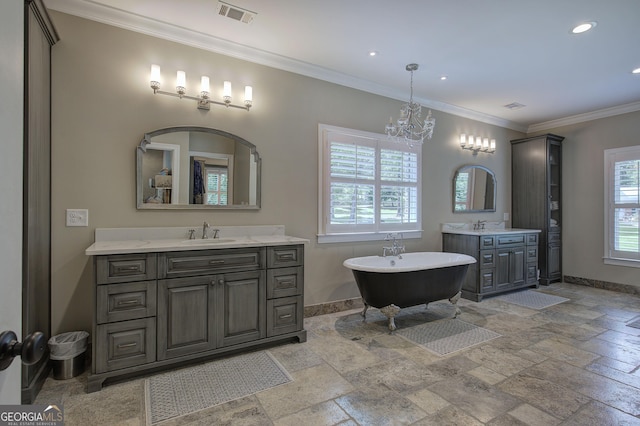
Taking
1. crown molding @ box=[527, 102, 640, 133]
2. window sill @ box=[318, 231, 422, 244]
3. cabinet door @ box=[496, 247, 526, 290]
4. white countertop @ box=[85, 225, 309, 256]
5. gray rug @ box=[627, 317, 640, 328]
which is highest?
crown molding @ box=[527, 102, 640, 133]

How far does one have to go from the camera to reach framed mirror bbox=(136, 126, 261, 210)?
2.80m

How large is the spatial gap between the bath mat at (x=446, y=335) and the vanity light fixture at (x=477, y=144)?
280 cm

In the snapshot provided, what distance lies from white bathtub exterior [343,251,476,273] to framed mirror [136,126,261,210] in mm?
1268

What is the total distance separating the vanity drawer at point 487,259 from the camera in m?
4.34

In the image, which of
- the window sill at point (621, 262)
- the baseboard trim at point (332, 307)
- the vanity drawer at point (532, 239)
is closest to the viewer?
the baseboard trim at point (332, 307)

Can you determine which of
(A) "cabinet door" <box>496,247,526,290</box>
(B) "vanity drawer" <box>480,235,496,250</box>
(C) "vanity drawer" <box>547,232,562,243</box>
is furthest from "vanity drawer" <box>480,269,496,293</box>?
(C) "vanity drawer" <box>547,232,562,243</box>

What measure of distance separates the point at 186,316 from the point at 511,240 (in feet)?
14.7

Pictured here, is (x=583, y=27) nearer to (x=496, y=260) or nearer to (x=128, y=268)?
(x=496, y=260)

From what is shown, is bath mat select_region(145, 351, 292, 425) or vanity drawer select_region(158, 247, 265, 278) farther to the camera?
vanity drawer select_region(158, 247, 265, 278)

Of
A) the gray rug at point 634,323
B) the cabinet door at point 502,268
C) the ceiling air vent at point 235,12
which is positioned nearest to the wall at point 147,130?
the ceiling air vent at point 235,12

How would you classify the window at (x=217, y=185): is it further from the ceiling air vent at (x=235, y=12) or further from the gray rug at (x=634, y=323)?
the gray rug at (x=634, y=323)

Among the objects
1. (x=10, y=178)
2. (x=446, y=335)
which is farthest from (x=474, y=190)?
(x=10, y=178)

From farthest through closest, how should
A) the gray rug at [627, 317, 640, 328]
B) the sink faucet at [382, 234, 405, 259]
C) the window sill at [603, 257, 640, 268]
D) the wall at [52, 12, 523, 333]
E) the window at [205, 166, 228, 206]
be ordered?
the window sill at [603, 257, 640, 268] < the sink faucet at [382, 234, 405, 259] < the gray rug at [627, 317, 640, 328] < the window at [205, 166, 228, 206] < the wall at [52, 12, 523, 333]

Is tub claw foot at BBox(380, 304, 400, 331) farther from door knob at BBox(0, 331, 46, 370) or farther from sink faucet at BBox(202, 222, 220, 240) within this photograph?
door knob at BBox(0, 331, 46, 370)
